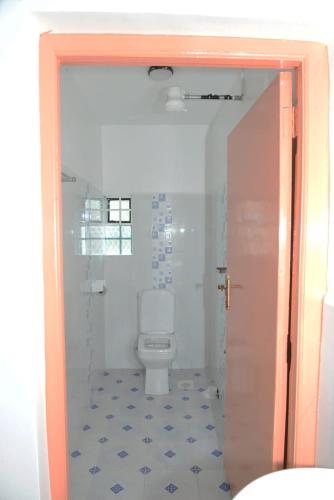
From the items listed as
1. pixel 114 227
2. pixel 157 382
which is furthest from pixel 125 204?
pixel 157 382

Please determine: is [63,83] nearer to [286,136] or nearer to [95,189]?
[95,189]

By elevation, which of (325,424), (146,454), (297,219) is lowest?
(146,454)

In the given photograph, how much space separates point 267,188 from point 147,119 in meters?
1.97

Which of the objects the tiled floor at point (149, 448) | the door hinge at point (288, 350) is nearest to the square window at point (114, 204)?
the tiled floor at point (149, 448)

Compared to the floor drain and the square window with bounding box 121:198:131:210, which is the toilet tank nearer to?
the floor drain

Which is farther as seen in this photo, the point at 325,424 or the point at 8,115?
the point at 325,424

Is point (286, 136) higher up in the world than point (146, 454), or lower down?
higher up

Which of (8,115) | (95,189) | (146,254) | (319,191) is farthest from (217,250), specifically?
(8,115)

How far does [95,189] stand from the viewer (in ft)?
8.70

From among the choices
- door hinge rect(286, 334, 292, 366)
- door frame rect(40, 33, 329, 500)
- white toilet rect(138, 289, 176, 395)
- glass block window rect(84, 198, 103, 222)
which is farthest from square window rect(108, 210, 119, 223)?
door hinge rect(286, 334, 292, 366)

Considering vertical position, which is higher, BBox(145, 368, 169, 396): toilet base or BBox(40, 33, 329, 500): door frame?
BBox(40, 33, 329, 500): door frame

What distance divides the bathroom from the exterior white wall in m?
0.60

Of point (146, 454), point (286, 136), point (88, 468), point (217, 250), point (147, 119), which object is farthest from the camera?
point (147, 119)

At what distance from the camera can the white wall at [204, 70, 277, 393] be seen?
2.27 meters
